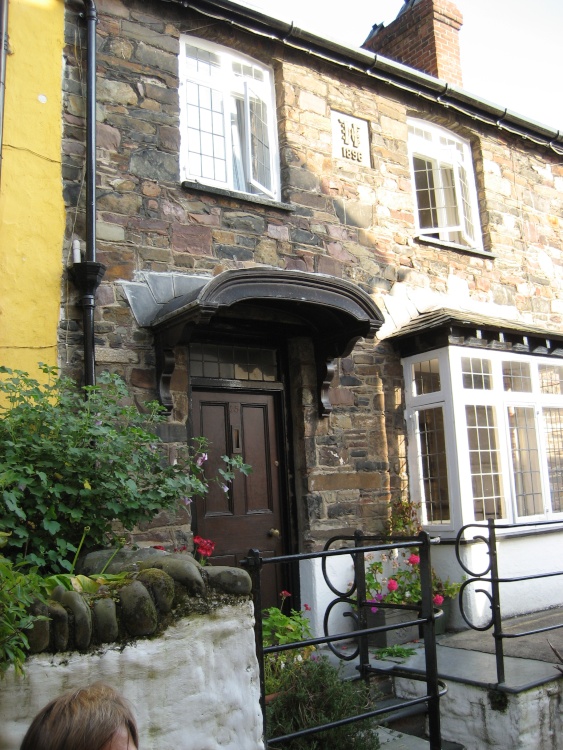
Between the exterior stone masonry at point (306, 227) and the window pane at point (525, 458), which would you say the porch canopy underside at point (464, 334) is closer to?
the exterior stone masonry at point (306, 227)

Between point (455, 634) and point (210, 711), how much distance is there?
4.15m

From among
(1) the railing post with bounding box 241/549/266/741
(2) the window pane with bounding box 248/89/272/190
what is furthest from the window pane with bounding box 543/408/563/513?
(1) the railing post with bounding box 241/549/266/741

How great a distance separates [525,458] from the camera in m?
7.96

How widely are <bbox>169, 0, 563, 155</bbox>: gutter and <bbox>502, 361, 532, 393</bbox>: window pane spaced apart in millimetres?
3190

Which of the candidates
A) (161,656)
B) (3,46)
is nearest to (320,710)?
(161,656)

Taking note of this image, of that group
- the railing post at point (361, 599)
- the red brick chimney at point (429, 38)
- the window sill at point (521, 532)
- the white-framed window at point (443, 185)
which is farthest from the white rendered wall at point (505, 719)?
the red brick chimney at point (429, 38)

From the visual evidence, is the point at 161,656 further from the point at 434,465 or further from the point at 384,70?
the point at 384,70

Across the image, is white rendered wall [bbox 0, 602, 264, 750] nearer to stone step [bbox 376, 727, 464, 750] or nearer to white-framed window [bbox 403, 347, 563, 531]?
stone step [bbox 376, 727, 464, 750]

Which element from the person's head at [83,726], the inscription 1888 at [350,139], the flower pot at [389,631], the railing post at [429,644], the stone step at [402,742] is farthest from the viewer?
the inscription 1888 at [350,139]

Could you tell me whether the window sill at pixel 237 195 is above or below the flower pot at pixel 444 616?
above

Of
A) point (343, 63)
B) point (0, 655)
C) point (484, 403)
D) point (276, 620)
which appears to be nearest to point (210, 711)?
point (0, 655)

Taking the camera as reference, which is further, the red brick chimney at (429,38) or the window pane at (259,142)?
the red brick chimney at (429,38)

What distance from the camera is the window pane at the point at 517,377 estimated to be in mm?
7899

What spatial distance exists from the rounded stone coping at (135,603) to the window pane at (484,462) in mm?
4601
